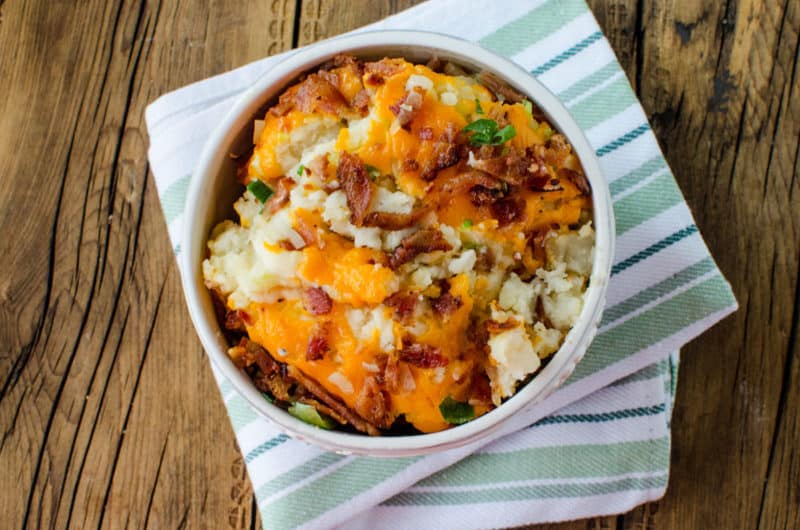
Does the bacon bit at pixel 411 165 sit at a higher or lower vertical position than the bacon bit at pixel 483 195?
higher

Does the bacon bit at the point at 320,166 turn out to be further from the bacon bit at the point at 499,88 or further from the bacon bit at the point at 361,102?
the bacon bit at the point at 499,88

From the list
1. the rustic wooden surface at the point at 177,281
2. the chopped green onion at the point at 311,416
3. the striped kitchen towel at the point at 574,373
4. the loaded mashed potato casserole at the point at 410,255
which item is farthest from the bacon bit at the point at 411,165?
the rustic wooden surface at the point at 177,281

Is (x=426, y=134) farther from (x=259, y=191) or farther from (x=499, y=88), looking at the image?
(x=259, y=191)

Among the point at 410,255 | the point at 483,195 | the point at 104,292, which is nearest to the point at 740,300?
the point at 483,195

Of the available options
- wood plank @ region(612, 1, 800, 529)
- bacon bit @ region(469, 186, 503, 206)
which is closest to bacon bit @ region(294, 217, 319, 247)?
bacon bit @ region(469, 186, 503, 206)

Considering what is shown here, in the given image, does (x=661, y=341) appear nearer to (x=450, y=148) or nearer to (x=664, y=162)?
(x=664, y=162)

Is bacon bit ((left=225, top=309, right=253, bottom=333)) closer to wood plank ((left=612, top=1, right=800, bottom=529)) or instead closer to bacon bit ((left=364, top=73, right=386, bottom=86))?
bacon bit ((left=364, top=73, right=386, bottom=86))

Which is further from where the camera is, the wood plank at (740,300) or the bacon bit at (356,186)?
the wood plank at (740,300)

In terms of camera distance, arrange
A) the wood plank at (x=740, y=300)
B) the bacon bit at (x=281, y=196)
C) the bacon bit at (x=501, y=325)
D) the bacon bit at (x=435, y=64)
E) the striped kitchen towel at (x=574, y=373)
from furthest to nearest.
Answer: the wood plank at (x=740, y=300) < the striped kitchen towel at (x=574, y=373) < the bacon bit at (x=435, y=64) < the bacon bit at (x=281, y=196) < the bacon bit at (x=501, y=325)
